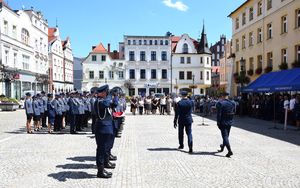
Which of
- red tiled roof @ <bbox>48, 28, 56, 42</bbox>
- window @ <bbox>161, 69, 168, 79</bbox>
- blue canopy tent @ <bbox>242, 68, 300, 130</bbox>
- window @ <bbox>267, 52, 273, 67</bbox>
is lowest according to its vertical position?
blue canopy tent @ <bbox>242, 68, 300, 130</bbox>

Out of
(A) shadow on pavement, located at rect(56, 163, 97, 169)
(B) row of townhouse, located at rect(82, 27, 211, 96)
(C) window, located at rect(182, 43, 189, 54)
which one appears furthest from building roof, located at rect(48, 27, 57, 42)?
(A) shadow on pavement, located at rect(56, 163, 97, 169)

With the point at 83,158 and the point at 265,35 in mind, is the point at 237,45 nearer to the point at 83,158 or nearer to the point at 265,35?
the point at 265,35

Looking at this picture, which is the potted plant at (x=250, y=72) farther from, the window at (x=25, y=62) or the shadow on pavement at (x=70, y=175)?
the window at (x=25, y=62)

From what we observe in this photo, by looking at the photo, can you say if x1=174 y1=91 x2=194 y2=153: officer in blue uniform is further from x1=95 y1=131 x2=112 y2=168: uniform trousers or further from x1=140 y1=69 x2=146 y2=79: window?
x1=140 y1=69 x2=146 y2=79: window

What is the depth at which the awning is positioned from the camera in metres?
19.7

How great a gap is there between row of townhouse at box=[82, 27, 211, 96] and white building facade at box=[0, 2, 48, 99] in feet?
38.9

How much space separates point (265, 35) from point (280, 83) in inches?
423

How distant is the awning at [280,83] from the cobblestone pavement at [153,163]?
6.23 meters

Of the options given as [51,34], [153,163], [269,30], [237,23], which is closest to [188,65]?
[51,34]

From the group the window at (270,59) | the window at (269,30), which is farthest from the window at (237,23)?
the window at (270,59)

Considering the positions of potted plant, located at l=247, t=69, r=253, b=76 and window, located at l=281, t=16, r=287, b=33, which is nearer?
window, located at l=281, t=16, r=287, b=33

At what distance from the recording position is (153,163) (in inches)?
363

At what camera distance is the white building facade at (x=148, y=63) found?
68312 millimetres

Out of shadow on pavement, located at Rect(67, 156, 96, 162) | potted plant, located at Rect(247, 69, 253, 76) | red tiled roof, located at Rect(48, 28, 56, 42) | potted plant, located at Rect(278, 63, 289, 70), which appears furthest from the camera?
red tiled roof, located at Rect(48, 28, 56, 42)
